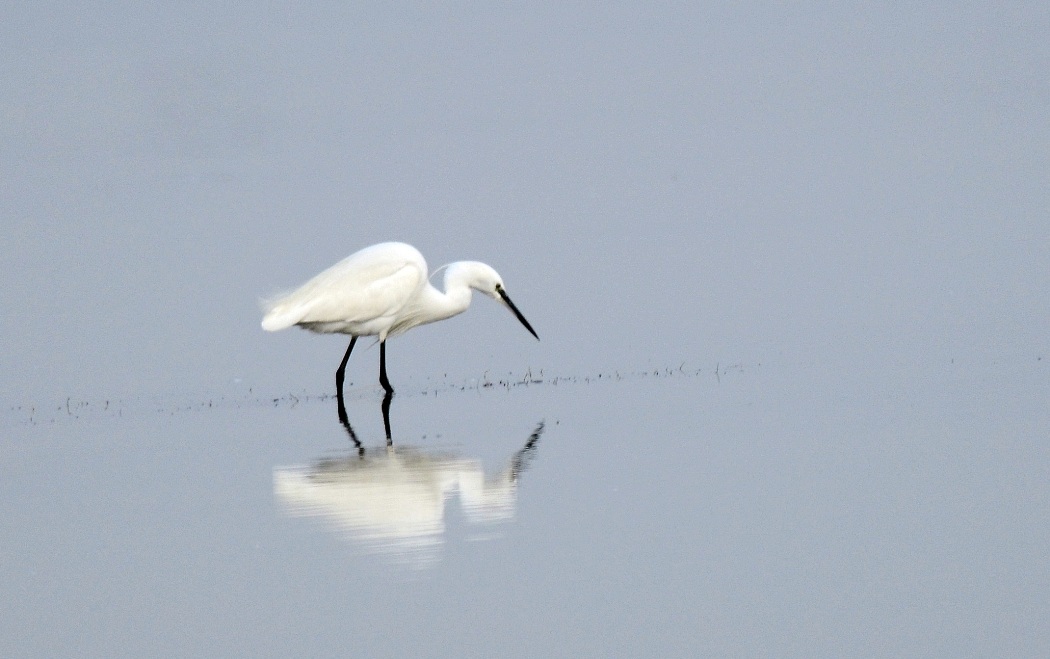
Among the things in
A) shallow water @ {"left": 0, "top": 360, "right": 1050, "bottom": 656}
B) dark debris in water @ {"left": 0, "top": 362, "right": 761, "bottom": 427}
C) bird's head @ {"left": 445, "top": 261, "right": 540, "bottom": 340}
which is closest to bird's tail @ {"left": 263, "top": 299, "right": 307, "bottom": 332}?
dark debris in water @ {"left": 0, "top": 362, "right": 761, "bottom": 427}

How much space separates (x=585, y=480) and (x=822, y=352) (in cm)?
544

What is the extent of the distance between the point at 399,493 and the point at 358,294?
518 centimetres

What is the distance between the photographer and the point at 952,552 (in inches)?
243

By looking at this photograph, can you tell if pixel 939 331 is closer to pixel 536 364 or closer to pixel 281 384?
pixel 536 364

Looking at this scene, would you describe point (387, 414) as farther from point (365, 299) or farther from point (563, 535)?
point (563, 535)

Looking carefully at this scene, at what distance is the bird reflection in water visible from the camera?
698 centimetres

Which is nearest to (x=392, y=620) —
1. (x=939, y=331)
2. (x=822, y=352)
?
(x=822, y=352)

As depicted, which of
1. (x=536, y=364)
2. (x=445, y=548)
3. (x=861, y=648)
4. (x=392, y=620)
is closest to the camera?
(x=861, y=648)

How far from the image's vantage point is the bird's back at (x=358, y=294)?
13.0 metres

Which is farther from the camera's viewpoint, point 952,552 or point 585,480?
point 585,480

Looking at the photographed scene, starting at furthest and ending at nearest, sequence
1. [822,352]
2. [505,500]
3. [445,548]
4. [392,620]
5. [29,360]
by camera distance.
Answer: [29,360], [822,352], [505,500], [445,548], [392,620]

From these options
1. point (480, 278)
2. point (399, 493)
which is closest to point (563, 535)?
point (399, 493)

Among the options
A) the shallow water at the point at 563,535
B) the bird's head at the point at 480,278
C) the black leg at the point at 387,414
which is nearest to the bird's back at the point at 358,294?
the bird's head at the point at 480,278

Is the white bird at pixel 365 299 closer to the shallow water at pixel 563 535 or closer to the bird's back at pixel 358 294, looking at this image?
the bird's back at pixel 358 294
